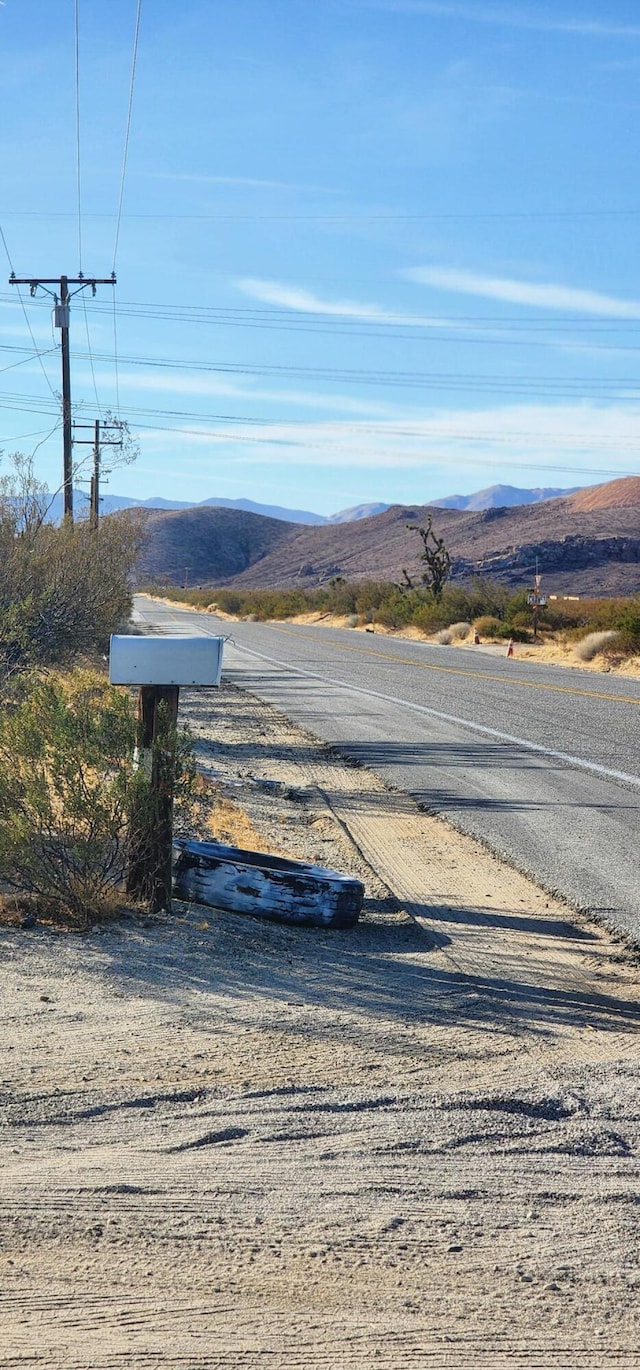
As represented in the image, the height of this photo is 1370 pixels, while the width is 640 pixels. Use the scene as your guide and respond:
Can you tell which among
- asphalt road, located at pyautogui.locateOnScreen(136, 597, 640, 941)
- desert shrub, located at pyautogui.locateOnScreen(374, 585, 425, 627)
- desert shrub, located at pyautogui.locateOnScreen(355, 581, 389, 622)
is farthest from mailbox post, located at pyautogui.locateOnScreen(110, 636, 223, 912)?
desert shrub, located at pyautogui.locateOnScreen(355, 581, 389, 622)

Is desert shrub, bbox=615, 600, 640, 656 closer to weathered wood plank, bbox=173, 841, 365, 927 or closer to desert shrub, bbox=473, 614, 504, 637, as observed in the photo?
desert shrub, bbox=473, 614, 504, 637

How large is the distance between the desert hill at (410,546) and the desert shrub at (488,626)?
34.3 m

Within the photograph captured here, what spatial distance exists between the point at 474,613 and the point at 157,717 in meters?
49.6

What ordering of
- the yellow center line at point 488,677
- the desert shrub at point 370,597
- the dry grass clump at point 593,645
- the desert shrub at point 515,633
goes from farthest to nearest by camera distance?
the desert shrub at point 370,597 → the desert shrub at point 515,633 → the dry grass clump at point 593,645 → the yellow center line at point 488,677

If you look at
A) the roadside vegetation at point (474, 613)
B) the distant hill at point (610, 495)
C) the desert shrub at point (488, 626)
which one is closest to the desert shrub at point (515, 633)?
the roadside vegetation at point (474, 613)

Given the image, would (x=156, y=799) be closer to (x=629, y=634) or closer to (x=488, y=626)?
(x=629, y=634)

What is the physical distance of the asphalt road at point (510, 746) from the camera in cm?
902

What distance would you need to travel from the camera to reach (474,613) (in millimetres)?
55688

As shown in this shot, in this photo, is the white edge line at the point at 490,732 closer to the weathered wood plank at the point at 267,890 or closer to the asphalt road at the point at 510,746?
the asphalt road at the point at 510,746

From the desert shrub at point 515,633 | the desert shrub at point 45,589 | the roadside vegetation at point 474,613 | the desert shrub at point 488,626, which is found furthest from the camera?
the desert shrub at point 488,626

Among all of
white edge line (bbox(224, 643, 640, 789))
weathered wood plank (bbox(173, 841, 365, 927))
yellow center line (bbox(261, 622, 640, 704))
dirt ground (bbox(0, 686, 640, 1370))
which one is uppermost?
yellow center line (bbox(261, 622, 640, 704))

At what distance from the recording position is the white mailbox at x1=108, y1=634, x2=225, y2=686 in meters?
6.58

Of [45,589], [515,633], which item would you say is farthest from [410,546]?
[45,589]

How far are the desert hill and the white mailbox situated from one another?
246 ft
